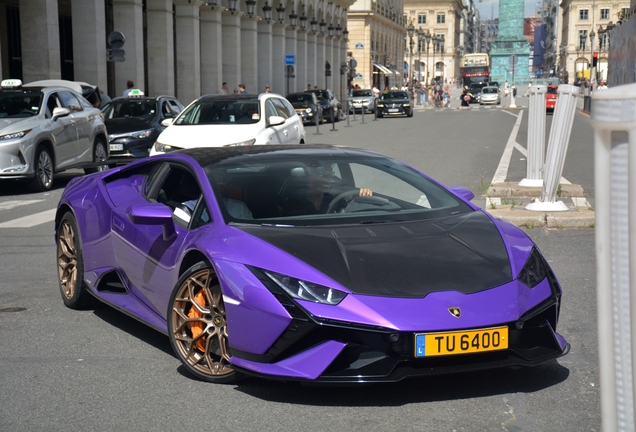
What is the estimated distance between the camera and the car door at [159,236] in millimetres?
5230

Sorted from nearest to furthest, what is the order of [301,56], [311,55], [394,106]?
1. [394,106]
2. [301,56]
3. [311,55]

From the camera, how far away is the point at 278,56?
57.9 meters

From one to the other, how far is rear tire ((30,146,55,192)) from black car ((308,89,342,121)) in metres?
27.8

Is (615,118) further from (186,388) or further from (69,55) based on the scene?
(69,55)

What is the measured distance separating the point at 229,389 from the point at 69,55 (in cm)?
4364

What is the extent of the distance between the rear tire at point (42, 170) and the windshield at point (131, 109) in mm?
5453

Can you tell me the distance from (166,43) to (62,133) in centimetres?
2323

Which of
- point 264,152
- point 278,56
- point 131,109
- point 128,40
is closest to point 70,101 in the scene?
point 131,109

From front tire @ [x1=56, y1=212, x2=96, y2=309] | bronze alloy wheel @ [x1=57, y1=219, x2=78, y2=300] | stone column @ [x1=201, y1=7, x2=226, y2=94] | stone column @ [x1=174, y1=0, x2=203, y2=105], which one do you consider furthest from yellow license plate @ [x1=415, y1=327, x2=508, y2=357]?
stone column @ [x1=201, y1=7, x2=226, y2=94]

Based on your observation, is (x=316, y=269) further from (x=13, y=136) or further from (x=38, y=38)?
(x=38, y=38)

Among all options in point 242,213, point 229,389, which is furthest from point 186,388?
point 242,213

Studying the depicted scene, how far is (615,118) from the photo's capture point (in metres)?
1.83

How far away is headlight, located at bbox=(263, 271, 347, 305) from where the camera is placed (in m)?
4.23

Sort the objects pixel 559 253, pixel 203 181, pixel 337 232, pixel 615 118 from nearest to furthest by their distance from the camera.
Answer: pixel 615 118 < pixel 337 232 < pixel 203 181 < pixel 559 253
